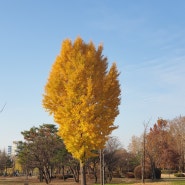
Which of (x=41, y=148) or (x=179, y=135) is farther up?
(x=179, y=135)

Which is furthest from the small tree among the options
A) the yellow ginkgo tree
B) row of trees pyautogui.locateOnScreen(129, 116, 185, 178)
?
the yellow ginkgo tree

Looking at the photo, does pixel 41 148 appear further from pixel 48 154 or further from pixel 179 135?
pixel 179 135

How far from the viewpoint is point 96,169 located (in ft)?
177

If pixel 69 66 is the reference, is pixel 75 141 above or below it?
below

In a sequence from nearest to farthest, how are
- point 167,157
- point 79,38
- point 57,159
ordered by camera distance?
point 79,38 < point 57,159 < point 167,157

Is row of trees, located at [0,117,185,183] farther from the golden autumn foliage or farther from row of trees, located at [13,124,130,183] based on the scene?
the golden autumn foliage

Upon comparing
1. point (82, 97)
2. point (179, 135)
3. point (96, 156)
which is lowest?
point (96, 156)

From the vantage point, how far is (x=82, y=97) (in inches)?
783

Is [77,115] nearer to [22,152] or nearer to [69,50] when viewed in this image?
[69,50]

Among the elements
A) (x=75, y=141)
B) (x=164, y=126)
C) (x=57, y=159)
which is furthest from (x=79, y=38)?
(x=164, y=126)

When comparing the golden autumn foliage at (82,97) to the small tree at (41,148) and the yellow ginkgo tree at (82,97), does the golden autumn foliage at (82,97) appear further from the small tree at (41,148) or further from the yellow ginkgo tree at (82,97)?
the small tree at (41,148)

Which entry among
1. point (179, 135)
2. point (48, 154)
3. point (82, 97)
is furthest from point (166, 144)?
point (82, 97)

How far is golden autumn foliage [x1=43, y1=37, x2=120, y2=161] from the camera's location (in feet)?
65.8

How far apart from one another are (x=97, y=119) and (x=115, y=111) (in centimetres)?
Result: 156
